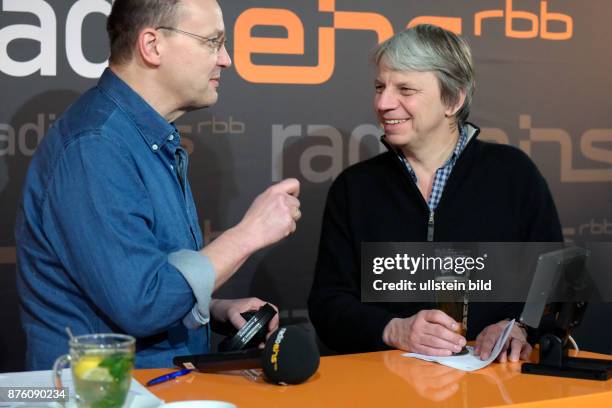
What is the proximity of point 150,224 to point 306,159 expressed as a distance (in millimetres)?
1594

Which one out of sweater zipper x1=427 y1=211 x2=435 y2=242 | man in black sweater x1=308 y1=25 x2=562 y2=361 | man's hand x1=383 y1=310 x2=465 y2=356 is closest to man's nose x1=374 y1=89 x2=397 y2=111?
man in black sweater x1=308 y1=25 x2=562 y2=361

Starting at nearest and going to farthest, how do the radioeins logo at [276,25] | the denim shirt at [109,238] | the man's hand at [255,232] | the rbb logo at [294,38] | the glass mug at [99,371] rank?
the glass mug at [99,371], the denim shirt at [109,238], the man's hand at [255,232], the radioeins logo at [276,25], the rbb logo at [294,38]

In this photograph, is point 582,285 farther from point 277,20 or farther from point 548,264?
point 277,20

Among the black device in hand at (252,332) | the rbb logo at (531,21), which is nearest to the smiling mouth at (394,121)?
the black device in hand at (252,332)

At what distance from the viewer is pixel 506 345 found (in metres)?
2.08

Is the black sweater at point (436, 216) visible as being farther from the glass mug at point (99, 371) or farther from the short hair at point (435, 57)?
the glass mug at point (99, 371)

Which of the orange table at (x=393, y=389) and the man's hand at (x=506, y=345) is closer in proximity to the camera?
the orange table at (x=393, y=389)

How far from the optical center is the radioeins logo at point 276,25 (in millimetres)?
3082

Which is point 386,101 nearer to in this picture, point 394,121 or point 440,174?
point 394,121

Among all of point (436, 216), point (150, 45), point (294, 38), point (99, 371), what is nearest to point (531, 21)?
point (294, 38)

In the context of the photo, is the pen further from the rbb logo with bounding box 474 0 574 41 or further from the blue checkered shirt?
the rbb logo with bounding box 474 0 574 41

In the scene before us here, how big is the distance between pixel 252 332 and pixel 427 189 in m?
1.08

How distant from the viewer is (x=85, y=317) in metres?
1.93

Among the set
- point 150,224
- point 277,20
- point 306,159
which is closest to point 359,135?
point 306,159
